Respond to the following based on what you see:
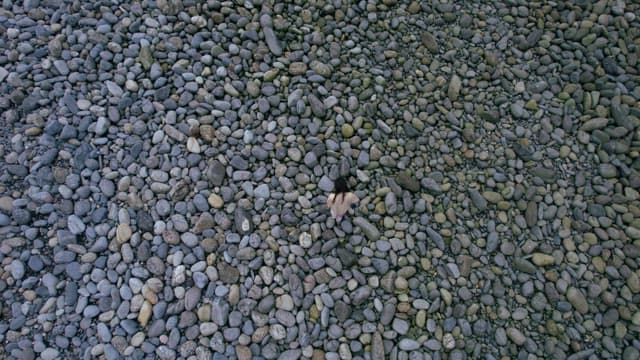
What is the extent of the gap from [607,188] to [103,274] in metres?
2.16

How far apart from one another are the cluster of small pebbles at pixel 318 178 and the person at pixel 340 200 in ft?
0.13

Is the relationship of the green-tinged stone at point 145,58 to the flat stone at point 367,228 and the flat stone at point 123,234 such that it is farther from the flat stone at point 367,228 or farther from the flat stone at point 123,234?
the flat stone at point 367,228

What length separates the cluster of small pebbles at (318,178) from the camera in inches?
90.6

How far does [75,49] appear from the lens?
2838 mm

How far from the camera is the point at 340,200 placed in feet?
8.05

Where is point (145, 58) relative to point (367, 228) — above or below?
above

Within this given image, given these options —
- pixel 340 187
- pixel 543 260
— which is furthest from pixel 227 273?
pixel 543 260

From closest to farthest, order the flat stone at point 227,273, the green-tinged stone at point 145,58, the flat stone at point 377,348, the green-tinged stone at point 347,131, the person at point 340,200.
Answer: the flat stone at point 377,348, the flat stone at point 227,273, the person at point 340,200, the green-tinged stone at point 347,131, the green-tinged stone at point 145,58

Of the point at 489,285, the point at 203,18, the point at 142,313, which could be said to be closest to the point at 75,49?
the point at 203,18

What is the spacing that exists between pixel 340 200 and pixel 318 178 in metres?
0.17

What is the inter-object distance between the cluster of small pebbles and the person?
40 millimetres

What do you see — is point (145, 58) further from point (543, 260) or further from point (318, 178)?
point (543, 260)

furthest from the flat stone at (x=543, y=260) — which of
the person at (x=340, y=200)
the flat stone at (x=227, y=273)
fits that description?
the flat stone at (x=227, y=273)

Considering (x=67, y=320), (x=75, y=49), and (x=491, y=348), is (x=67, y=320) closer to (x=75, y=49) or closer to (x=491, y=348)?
(x=75, y=49)
